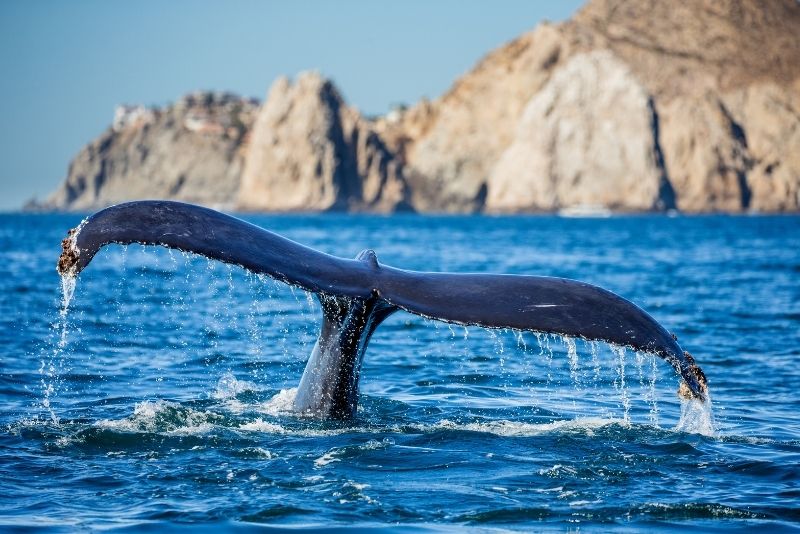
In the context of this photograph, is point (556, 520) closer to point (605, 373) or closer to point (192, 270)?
point (605, 373)

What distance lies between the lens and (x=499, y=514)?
614 cm

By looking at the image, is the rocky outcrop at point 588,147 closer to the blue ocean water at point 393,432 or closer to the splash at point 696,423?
the blue ocean water at point 393,432

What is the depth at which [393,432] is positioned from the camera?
26.5 feet

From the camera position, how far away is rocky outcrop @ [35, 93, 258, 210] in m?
172

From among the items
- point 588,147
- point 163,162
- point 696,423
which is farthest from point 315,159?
point 696,423

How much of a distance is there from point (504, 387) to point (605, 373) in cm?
176

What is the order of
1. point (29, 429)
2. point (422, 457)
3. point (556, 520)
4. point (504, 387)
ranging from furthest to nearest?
1. point (504, 387)
2. point (29, 429)
3. point (422, 457)
4. point (556, 520)

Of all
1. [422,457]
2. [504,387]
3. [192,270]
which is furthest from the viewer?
[192,270]

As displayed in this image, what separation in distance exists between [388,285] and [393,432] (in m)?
1.84

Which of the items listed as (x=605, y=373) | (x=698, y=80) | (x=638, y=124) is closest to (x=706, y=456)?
(x=605, y=373)

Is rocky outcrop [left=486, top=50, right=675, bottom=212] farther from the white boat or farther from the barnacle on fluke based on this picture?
the barnacle on fluke

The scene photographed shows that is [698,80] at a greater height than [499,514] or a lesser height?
greater

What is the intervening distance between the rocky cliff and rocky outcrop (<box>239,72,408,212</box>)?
0.59 feet

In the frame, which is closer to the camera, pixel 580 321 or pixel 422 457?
pixel 580 321
